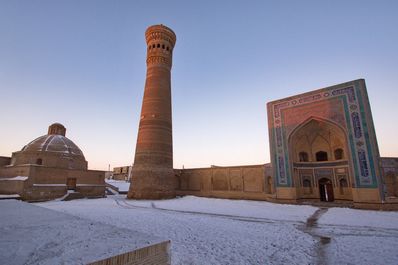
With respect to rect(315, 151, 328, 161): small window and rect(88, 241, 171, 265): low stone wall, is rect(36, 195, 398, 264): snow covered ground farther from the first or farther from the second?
rect(315, 151, 328, 161): small window

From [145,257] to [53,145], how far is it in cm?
2800

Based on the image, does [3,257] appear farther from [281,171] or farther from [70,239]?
[281,171]

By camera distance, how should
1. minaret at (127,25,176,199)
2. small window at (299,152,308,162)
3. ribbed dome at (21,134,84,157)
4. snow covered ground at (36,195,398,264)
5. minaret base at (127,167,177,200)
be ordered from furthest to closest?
1. ribbed dome at (21,134,84,157)
2. minaret at (127,25,176,199)
3. minaret base at (127,167,177,200)
4. small window at (299,152,308,162)
5. snow covered ground at (36,195,398,264)

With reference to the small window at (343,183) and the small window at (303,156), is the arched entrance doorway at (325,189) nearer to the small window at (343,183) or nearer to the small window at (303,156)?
the small window at (343,183)

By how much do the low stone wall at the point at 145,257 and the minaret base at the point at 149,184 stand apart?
16.9m

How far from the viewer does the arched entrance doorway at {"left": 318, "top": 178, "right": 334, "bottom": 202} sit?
1616cm

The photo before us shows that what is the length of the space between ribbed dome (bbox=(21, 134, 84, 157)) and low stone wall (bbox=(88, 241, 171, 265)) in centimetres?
2721

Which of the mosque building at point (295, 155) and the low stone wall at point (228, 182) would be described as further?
the low stone wall at point (228, 182)

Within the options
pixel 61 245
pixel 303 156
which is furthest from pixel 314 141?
pixel 61 245

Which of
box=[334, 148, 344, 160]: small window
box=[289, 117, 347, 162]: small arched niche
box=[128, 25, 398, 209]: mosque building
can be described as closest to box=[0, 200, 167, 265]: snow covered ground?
box=[128, 25, 398, 209]: mosque building

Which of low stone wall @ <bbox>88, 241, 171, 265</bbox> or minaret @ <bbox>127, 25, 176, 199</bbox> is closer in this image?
low stone wall @ <bbox>88, 241, 171, 265</bbox>

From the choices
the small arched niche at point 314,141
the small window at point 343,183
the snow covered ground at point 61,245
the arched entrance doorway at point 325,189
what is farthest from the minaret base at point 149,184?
the snow covered ground at point 61,245

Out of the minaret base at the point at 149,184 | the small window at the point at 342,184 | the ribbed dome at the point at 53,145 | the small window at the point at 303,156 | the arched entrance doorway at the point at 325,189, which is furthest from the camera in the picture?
the ribbed dome at the point at 53,145

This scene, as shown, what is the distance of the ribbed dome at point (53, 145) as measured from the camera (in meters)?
24.2
